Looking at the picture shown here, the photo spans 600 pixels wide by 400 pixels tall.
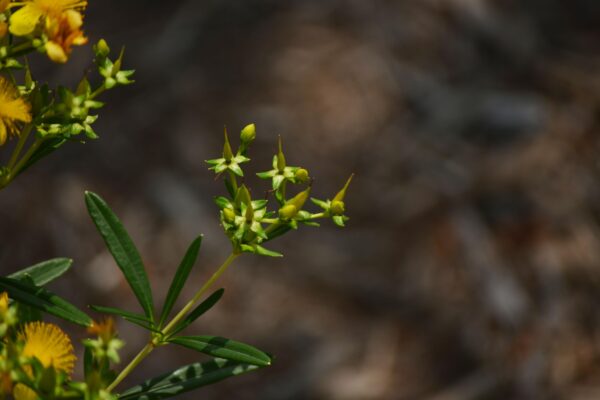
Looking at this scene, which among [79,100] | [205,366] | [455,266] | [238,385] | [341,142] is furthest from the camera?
[341,142]

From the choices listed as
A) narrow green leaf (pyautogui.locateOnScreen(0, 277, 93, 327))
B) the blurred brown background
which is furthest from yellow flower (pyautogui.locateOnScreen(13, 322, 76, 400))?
the blurred brown background

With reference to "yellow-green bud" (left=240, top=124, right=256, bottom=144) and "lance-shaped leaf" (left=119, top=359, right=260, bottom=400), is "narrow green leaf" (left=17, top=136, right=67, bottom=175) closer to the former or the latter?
"yellow-green bud" (left=240, top=124, right=256, bottom=144)

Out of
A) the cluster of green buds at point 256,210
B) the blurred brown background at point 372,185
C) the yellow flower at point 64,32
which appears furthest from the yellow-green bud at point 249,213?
the blurred brown background at point 372,185

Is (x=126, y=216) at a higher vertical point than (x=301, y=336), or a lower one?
higher

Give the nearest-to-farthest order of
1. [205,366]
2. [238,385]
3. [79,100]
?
[79,100] < [205,366] < [238,385]

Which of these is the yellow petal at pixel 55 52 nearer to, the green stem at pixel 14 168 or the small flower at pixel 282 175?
the green stem at pixel 14 168

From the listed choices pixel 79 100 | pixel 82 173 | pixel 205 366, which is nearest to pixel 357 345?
pixel 82 173

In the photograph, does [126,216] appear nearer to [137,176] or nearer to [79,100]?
[137,176]
